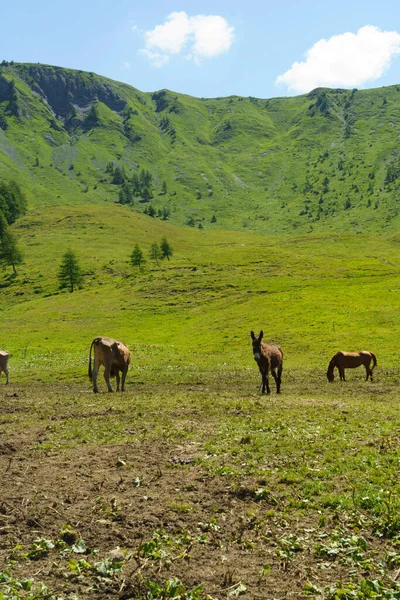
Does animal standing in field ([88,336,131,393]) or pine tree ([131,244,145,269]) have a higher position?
pine tree ([131,244,145,269])

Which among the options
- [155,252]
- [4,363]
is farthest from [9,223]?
[4,363]

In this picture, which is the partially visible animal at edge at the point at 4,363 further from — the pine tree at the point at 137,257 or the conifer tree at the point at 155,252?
the conifer tree at the point at 155,252

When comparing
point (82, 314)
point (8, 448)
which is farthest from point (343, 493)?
point (82, 314)

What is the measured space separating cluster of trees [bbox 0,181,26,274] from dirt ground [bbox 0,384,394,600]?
4766 inches

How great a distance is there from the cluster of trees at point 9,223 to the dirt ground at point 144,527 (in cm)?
12105

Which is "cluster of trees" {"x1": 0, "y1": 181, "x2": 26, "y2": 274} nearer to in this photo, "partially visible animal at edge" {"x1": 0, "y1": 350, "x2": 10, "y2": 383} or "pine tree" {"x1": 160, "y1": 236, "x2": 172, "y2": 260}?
"pine tree" {"x1": 160, "y1": 236, "x2": 172, "y2": 260}

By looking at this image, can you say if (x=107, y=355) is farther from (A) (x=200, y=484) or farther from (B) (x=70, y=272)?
(B) (x=70, y=272)

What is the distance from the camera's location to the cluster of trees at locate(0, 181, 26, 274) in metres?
124

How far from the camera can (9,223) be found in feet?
608

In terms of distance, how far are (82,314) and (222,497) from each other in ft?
248

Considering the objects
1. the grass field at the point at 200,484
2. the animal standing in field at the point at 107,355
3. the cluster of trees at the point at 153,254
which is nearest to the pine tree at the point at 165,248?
the cluster of trees at the point at 153,254

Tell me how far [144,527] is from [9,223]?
195 metres

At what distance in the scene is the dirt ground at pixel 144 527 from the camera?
7.38m

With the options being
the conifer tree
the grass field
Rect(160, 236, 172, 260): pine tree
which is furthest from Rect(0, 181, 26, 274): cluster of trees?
the grass field
